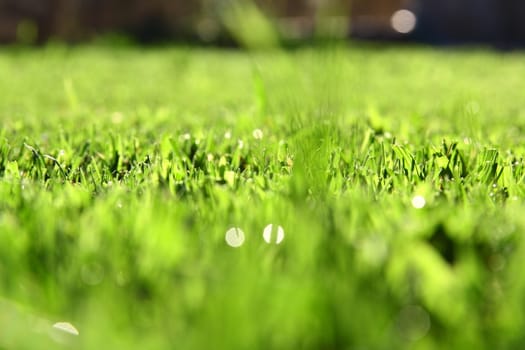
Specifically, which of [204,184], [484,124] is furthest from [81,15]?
[204,184]

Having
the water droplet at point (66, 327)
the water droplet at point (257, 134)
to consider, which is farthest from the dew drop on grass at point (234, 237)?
the water droplet at point (257, 134)

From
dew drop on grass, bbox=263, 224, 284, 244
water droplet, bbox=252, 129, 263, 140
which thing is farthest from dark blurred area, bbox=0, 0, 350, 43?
dew drop on grass, bbox=263, 224, 284, 244

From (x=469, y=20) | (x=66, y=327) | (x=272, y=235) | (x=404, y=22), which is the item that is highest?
(x=469, y=20)

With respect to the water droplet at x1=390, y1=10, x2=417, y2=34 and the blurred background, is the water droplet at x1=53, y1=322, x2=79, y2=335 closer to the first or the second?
the blurred background

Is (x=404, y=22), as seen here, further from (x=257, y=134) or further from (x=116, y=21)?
(x=257, y=134)

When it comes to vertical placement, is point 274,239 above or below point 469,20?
below

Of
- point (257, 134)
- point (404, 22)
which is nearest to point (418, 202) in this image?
point (257, 134)
